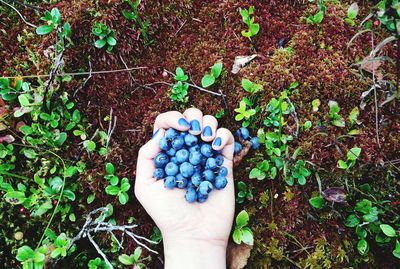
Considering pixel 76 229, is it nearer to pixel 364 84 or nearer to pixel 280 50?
pixel 280 50

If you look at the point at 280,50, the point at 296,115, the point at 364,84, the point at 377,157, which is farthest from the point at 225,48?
the point at 377,157

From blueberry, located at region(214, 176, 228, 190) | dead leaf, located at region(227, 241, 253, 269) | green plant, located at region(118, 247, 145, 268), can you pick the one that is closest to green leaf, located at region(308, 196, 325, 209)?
dead leaf, located at region(227, 241, 253, 269)

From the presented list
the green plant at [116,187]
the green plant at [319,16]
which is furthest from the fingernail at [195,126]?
the green plant at [319,16]

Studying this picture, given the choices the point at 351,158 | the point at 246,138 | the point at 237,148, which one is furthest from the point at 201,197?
the point at 351,158

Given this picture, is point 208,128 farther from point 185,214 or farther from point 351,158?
point 351,158

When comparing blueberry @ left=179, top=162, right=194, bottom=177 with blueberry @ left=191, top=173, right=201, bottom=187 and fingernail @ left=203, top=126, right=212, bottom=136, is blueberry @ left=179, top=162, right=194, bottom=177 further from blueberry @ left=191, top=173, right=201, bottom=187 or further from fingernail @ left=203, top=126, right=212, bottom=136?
fingernail @ left=203, top=126, right=212, bottom=136

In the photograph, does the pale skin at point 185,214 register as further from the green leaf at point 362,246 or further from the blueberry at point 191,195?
the green leaf at point 362,246
